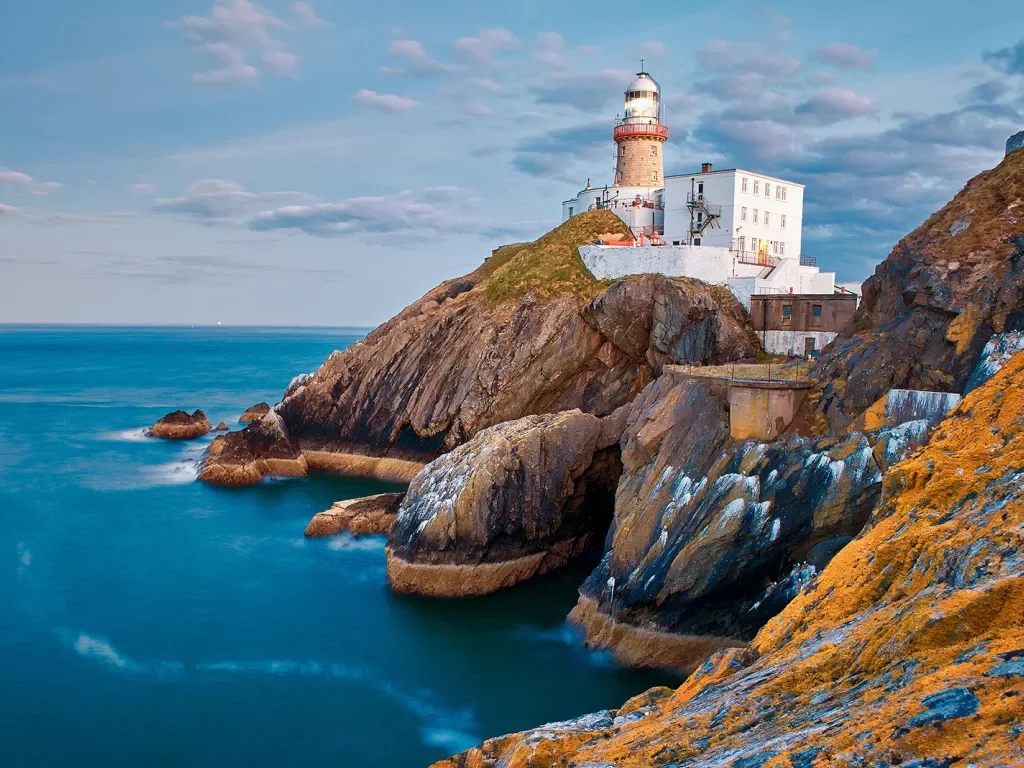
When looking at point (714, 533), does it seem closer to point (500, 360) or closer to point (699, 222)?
point (500, 360)

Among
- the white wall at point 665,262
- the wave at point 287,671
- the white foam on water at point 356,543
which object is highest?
the white wall at point 665,262

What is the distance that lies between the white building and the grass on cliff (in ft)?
4.26

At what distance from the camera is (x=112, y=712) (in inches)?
1059

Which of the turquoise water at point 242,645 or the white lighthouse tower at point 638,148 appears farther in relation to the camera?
the white lighthouse tower at point 638,148

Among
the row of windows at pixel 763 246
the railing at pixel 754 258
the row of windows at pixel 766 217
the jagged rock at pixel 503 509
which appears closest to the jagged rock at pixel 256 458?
the jagged rock at pixel 503 509

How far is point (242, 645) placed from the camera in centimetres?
3212

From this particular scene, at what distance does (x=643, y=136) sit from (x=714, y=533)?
54366mm

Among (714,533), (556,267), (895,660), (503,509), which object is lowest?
(503,509)

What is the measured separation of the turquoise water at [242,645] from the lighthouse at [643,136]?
40.7 metres

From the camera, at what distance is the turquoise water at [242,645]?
25641mm

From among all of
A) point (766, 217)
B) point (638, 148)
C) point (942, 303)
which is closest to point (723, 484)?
point (942, 303)

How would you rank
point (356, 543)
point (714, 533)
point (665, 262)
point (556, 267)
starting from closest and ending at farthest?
point (714, 533)
point (356, 543)
point (665, 262)
point (556, 267)

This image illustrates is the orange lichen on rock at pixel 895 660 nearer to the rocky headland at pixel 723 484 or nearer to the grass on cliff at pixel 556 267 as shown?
the rocky headland at pixel 723 484

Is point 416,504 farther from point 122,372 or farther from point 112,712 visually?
point 122,372
